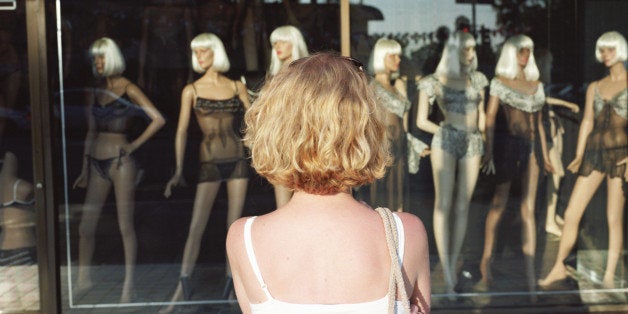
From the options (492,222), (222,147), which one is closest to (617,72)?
(492,222)

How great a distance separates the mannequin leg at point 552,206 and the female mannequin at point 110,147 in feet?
8.57

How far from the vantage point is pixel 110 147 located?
5.00m

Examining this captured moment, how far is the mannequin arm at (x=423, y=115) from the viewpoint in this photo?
16.7 feet

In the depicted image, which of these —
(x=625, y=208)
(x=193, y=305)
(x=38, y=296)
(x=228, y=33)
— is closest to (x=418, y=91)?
(x=228, y=33)

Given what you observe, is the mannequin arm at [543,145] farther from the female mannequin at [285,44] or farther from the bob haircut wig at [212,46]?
the bob haircut wig at [212,46]

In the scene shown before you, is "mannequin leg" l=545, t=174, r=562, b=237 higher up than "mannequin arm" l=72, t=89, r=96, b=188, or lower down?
lower down

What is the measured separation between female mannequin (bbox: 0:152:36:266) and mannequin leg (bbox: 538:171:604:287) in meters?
3.36

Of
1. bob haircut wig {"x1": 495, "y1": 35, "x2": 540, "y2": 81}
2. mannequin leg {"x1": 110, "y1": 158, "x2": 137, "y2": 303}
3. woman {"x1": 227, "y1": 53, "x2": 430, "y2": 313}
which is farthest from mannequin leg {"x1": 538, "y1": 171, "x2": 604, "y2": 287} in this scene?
woman {"x1": 227, "y1": 53, "x2": 430, "y2": 313}

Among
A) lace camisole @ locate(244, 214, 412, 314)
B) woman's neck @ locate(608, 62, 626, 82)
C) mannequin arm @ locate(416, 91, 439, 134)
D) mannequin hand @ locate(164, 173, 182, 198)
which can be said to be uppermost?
woman's neck @ locate(608, 62, 626, 82)

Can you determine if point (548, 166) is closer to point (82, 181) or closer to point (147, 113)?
Result: point (147, 113)

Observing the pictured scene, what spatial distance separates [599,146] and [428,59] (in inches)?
52.3

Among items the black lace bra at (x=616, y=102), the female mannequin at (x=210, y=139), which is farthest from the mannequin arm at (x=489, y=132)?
the female mannequin at (x=210, y=139)

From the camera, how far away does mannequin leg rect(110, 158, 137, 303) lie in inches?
198

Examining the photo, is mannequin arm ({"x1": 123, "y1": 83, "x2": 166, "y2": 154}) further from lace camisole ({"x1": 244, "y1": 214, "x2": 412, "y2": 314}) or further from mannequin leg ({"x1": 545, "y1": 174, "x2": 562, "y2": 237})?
lace camisole ({"x1": 244, "y1": 214, "x2": 412, "y2": 314})
